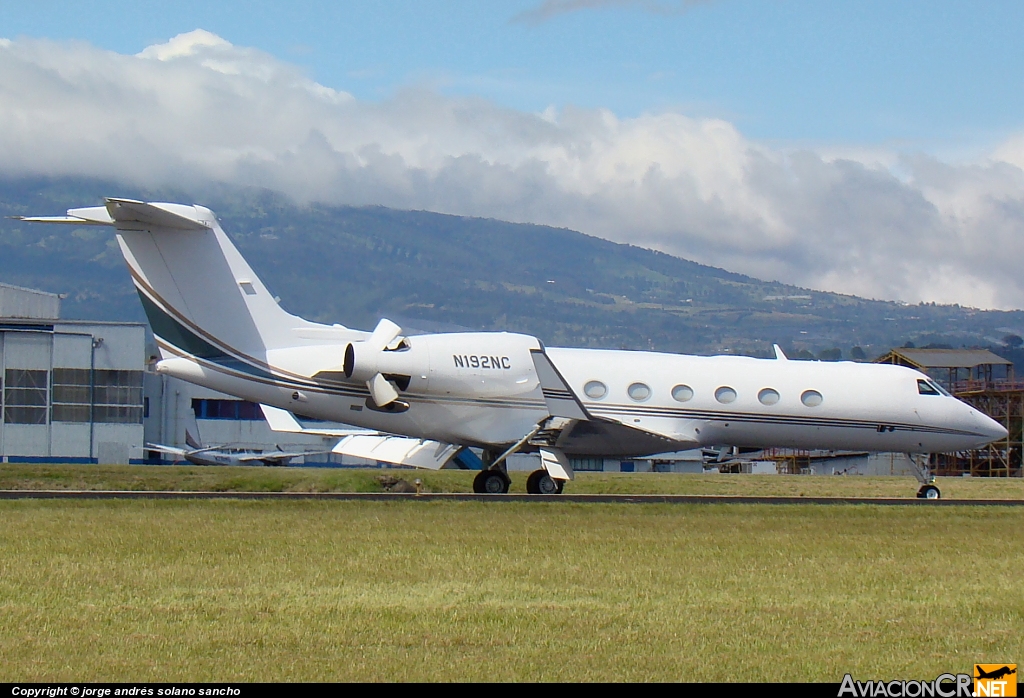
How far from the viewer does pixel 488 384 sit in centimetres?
2516

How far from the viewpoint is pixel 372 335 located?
2481cm

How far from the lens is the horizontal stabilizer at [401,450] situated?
26.7 meters

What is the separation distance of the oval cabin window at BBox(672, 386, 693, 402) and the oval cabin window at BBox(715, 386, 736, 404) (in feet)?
2.04

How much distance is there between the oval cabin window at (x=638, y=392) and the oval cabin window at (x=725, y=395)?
5.15ft

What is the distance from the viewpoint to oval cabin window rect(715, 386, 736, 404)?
26188mm

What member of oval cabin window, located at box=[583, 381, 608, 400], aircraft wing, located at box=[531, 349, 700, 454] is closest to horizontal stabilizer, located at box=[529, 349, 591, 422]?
aircraft wing, located at box=[531, 349, 700, 454]

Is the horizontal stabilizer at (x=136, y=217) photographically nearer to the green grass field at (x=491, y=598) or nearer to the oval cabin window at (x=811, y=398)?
the green grass field at (x=491, y=598)

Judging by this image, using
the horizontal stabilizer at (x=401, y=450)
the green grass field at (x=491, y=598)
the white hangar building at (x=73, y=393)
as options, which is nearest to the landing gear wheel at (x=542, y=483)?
the horizontal stabilizer at (x=401, y=450)

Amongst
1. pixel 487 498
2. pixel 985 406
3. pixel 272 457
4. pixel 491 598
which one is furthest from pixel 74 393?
pixel 491 598

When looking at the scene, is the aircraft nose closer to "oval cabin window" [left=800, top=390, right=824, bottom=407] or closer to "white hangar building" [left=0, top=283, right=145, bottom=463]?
"oval cabin window" [left=800, top=390, right=824, bottom=407]

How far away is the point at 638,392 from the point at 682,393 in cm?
96

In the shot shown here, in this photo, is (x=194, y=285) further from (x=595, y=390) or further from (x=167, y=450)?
(x=167, y=450)

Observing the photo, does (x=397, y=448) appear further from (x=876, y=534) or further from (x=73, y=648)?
(x=73, y=648)

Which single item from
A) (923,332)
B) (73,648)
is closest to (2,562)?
(73,648)
